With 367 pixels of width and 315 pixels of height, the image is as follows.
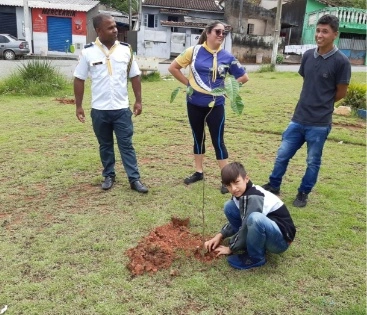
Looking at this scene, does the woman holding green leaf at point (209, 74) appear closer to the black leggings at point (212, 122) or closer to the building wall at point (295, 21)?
the black leggings at point (212, 122)

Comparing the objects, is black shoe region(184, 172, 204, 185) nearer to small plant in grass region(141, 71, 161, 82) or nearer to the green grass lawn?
the green grass lawn

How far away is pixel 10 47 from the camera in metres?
21.2

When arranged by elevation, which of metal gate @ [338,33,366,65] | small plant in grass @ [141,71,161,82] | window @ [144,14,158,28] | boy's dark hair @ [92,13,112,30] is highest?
window @ [144,14,158,28]

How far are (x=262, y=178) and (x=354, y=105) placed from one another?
201 inches

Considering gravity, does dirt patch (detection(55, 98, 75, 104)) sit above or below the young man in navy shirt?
below

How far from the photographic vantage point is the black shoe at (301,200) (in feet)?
Result: 12.5

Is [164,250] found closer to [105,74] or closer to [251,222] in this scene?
[251,222]

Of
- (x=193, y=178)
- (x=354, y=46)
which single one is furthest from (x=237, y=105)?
(x=354, y=46)

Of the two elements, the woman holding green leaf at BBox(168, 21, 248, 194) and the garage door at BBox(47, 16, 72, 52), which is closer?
the woman holding green leaf at BBox(168, 21, 248, 194)

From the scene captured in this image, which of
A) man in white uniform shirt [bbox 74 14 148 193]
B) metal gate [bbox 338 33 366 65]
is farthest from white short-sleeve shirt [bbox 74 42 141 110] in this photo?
metal gate [bbox 338 33 366 65]

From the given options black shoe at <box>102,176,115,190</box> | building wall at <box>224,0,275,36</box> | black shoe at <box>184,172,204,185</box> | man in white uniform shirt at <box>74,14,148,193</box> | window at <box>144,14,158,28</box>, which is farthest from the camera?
building wall at <box>224,0,275,36</box>

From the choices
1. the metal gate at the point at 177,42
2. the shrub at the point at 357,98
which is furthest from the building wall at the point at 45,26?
the shrub at the point at 357,98

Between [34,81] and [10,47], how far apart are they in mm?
12738

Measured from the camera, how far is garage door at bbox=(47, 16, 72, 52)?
92.2ft
